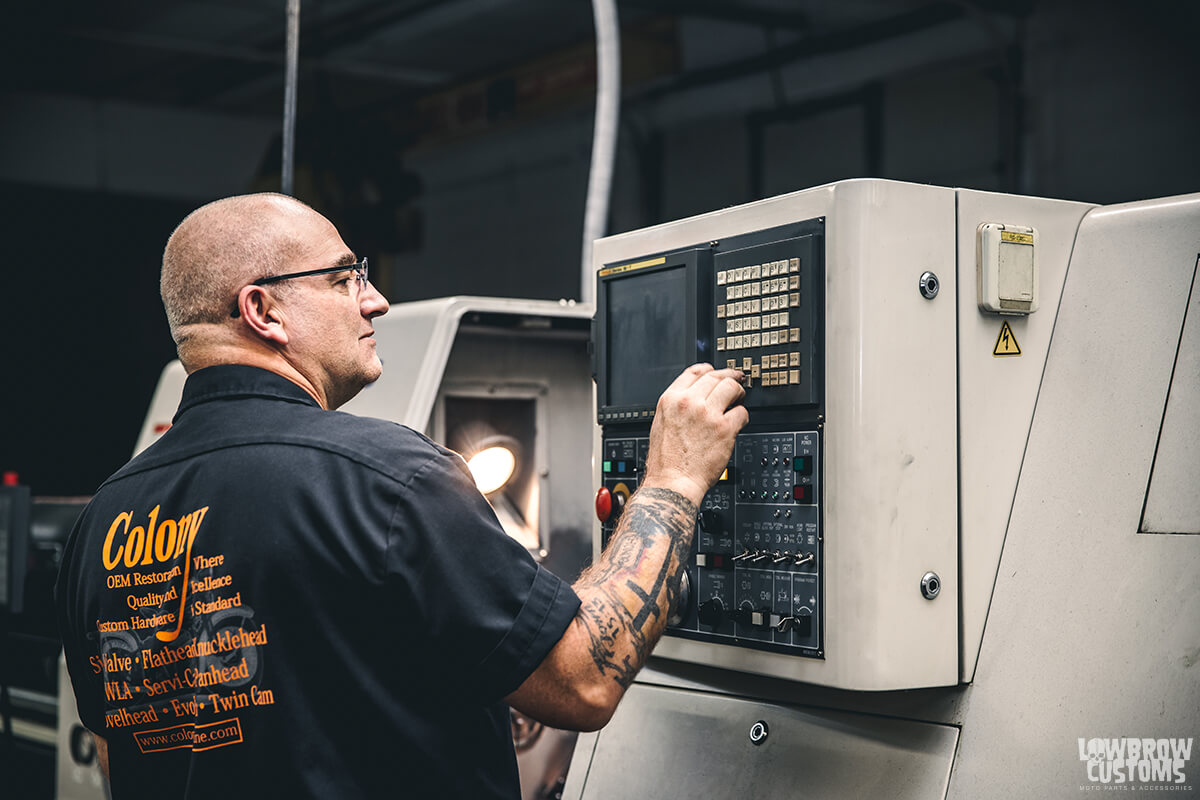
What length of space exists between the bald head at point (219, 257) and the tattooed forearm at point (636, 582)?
0.45 metres

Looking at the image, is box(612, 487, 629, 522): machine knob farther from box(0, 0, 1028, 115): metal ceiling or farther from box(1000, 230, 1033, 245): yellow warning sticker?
box(0, 0, 1028, 115): metal ceiling

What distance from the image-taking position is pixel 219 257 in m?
1.26

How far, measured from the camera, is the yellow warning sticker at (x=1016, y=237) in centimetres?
129

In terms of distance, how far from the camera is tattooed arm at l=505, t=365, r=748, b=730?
1.12 meters

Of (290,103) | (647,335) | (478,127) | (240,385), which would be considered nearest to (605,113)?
(290,103)

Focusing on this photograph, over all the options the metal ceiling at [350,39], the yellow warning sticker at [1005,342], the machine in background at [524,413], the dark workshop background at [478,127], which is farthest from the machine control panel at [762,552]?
the metal ceiling at [350,39]

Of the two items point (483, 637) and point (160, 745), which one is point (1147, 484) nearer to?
point (483, 637)

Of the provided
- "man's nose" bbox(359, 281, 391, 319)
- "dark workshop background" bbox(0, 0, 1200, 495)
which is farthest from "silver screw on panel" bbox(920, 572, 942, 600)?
"dark workshop background" bbox(0, 0, 1200, 495)

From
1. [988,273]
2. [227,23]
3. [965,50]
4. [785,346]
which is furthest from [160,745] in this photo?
[227,23]

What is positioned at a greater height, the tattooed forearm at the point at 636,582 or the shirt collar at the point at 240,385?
the shirt collar at the point at 240,385

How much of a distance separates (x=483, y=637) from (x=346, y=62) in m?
6.00

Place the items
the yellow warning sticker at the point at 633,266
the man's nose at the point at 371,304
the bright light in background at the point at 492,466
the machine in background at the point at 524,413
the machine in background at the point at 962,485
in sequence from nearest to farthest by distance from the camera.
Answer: the machine in background at the point at 962,485 → the man's nose at the point at 371,304 → the yellow warning sticker at the point at 633,266 → the machine in background at the point at 524,413 → the bright light in background at the point at 492,466

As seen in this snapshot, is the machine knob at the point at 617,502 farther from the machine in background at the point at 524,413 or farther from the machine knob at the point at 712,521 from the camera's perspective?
the machine in background at the point at 524,413
